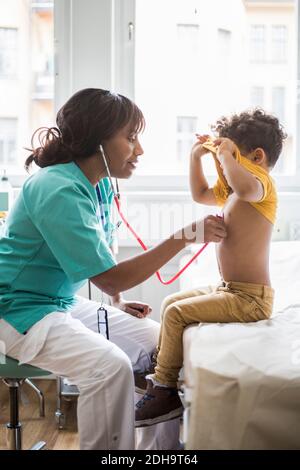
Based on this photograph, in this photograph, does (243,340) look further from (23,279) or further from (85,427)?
(23,279)

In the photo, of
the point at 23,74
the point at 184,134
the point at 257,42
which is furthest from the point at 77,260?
the point at 257,42

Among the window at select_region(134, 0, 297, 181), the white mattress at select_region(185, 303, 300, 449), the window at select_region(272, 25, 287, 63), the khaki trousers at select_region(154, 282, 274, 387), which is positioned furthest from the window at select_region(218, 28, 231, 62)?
the white mattress at select_region(185, 303, 300, 449)

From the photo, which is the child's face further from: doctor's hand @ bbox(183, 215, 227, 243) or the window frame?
the window frame

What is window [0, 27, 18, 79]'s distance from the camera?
117 inches

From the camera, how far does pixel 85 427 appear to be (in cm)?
141

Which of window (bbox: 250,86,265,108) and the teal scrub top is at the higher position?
window (bbox: 250,86,265,108)

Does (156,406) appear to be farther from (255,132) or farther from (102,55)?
(102,55)

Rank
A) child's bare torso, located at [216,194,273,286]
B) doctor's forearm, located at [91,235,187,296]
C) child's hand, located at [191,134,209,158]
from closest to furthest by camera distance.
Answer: doctor's forearm, located at [91,235,187,296], child's bare torso, located at [216,194,273,286], child's hand, located at [191,134,209,158]

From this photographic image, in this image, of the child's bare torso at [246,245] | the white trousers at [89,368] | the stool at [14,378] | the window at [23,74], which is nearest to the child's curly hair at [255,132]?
the child's bare torso at [246,245]

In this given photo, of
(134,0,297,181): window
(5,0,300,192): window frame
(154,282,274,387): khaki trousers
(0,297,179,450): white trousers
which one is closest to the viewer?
(0,297,179,450): white trousers

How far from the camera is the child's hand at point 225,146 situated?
169 centimetres

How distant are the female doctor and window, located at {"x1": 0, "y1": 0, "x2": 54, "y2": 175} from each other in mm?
1283

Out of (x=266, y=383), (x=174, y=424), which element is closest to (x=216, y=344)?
(x=266, y=383)

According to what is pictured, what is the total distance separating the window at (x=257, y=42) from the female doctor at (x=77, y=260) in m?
1.41
